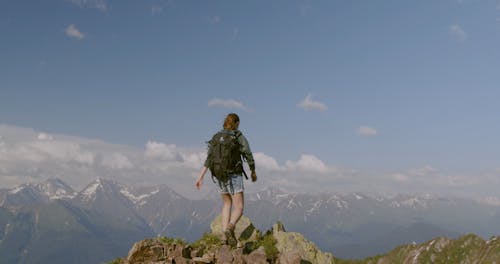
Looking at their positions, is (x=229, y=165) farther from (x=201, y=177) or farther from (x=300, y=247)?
(x=300, y=247)

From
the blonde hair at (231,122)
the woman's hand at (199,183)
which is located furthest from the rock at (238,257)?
the blonde hair at (231,122)

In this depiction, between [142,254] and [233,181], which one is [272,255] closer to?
[233,181]

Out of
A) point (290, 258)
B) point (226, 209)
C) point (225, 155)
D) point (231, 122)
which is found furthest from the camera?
point (226, 209)

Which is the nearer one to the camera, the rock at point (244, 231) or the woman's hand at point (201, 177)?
the woman's hand at point (201, 177)

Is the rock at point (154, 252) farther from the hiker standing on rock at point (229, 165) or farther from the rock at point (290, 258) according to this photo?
the rock at point (290, 258)

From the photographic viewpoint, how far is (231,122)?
1298 centimetres

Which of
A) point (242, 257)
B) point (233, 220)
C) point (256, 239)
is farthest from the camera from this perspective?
point (256, 239)

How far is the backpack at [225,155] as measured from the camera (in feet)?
41.3

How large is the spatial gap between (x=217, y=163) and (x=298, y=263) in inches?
150

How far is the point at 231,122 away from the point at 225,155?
1.11 m

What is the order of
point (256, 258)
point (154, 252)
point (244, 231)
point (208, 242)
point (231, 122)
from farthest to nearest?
point (244, 231) → point (208, 242) → point (231, 122) → point (154, 252) → point (256, 258)

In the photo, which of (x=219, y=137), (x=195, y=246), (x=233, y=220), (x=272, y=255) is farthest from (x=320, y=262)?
(x=219, y=137)

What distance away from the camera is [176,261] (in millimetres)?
11750

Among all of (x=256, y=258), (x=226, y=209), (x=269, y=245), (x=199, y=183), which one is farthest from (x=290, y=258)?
(x=199, y=183)
